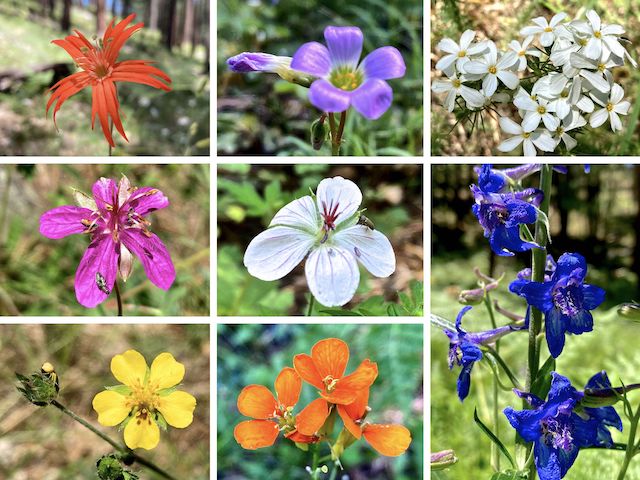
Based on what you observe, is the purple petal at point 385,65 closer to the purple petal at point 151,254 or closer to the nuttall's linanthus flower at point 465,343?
the nuttall's linanthus flower at point 465,343

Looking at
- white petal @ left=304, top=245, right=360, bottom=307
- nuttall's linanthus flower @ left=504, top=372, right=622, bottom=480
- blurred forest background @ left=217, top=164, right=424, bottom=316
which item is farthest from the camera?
blurred forest background @ left=217, top=164, right=424, bottom=316

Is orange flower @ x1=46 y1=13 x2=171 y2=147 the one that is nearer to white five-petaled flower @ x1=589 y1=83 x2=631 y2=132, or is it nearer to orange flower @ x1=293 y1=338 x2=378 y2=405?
orange flower @ x1=293 y1=338 x2=378 y2=405

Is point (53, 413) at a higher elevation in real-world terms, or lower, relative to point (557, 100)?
lower

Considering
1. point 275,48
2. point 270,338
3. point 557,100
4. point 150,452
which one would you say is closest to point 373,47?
point 275,48

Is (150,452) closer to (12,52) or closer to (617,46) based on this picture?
(12,52)

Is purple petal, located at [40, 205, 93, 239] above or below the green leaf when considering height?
above

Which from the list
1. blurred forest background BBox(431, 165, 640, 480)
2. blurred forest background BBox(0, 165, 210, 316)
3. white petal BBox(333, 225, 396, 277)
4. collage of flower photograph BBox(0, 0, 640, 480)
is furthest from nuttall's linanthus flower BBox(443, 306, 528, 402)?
blurred forest background BBox(0, 165, 210, 316)

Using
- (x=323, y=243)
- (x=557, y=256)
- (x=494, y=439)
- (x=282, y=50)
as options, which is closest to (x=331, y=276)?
(x=323, y=243)
